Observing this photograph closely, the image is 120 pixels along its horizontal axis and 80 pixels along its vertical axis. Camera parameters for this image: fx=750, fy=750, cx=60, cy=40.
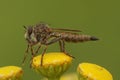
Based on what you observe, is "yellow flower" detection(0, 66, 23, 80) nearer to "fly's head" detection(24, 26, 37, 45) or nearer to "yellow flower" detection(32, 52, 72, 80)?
"yellow flower" detection(32, 52, 72, 80)

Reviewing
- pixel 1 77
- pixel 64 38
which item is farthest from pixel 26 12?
pixel 1 77

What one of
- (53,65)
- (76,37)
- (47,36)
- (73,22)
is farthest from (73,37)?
(73,22)

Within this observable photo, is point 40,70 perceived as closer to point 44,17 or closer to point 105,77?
point 105,77

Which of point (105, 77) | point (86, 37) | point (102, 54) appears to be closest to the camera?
point (105, 77)

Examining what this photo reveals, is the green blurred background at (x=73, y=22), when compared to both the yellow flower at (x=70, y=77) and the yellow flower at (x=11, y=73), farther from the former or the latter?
the yellow flower at (x=11, y=73)

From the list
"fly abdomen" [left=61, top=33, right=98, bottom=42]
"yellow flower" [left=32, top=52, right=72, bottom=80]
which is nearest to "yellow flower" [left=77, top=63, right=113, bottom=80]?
"yellow flower" [left=32, top=52, right=72, bottom=80]

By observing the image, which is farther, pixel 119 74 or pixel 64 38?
pixel 119 74
